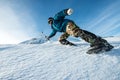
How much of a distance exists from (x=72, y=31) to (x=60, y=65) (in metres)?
2.22

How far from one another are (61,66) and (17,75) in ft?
4.95

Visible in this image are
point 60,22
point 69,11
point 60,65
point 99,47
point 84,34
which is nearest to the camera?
point 60,65

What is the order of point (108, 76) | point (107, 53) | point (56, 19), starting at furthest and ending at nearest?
point (56, 19) < point (107, 53) < point (108, 76)

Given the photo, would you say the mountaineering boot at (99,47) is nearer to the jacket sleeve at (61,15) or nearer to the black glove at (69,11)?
the black glove at (69,11)

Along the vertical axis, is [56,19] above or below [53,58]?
above

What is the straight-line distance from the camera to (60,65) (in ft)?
22.9

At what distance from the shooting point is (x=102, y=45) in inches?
320

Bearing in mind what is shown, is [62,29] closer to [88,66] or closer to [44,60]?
[44,60]

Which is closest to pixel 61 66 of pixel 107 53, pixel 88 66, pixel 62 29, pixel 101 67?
pixel 88 66

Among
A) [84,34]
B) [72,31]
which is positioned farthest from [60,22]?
[84,34]

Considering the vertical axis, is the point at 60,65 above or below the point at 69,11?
below

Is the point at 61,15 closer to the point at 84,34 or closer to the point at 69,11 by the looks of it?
the point at 69,11

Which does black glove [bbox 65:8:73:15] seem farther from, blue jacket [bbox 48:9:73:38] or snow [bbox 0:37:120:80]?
snow [bbox 0:37:120:80]

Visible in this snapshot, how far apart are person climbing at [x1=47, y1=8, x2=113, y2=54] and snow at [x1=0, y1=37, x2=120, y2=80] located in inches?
12.1
